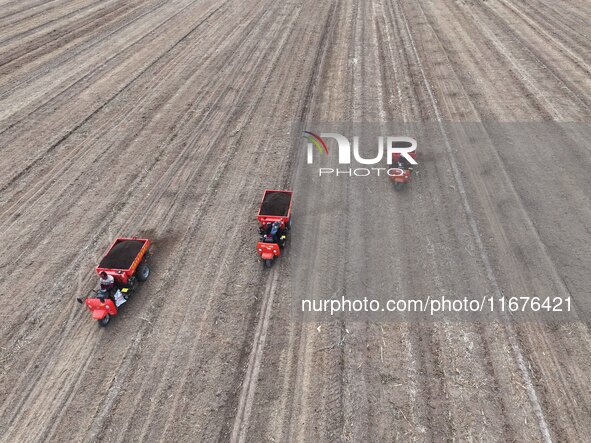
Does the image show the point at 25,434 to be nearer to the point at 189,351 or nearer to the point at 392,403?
the point at 189,351

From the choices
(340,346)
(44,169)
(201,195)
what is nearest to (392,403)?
(340,346)

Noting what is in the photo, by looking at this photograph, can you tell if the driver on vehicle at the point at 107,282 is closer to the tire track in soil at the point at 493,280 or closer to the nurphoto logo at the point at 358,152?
the nurphoto logo at the point at 358,152

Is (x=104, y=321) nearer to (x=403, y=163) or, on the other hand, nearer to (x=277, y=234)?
(x=277, y=234)

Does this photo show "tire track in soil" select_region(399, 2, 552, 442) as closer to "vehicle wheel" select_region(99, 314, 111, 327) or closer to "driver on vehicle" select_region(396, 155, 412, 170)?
"driver on vehicle" select_region(396, 155, 412, 170)

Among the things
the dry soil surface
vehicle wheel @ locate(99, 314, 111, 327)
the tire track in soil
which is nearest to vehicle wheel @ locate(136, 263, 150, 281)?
the dry soil surface

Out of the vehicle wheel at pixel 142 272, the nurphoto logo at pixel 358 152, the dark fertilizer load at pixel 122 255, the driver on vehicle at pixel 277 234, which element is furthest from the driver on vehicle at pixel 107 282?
the nurphoto logo at pixel 358 152

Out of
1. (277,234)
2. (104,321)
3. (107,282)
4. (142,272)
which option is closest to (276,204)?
(277,234)
